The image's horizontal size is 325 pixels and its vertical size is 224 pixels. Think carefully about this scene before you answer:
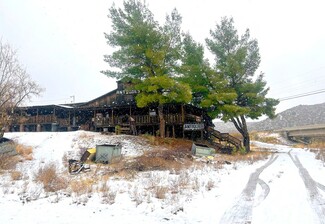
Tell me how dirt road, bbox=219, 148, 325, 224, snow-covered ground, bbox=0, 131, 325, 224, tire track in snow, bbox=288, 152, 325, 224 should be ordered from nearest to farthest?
dirt road, bbox=219, 148, 325, 224 < tire track in snow, bbox=288, 152, 325, 224 < snow-covered ground, bbox=0, 131, 325, 224

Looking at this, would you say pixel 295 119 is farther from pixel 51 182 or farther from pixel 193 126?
pixel 51 182

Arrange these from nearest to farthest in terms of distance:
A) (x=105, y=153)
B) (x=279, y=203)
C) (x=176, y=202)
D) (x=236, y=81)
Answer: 1. (x=279, y=203)
2. (x=176, y=202)
3. (x=105, y=153)
4. (x=236, y=81)

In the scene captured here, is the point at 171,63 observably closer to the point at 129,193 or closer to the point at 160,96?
the point at 160,96

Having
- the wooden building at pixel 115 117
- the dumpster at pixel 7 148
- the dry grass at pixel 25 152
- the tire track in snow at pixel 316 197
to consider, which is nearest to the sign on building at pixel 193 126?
the wooden building at pixel 115 117

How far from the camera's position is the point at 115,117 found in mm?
33312

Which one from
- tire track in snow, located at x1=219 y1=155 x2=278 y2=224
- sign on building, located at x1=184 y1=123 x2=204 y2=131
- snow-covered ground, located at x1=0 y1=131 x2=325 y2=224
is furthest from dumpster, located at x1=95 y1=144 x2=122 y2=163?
sign on building, located at x1=184 y1=123 x2=204 y2=131

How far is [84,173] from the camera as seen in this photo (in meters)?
14.4

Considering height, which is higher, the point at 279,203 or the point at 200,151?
the point at 200,151

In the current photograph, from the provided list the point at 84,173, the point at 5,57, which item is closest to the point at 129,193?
the point at 84,173

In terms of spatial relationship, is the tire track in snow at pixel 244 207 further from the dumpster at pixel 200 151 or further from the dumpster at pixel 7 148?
the dumpster at pixel 7 148

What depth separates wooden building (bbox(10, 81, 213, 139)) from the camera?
32.0 m

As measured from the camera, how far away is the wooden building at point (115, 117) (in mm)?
32000

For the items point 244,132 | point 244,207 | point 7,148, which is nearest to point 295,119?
point 244,132

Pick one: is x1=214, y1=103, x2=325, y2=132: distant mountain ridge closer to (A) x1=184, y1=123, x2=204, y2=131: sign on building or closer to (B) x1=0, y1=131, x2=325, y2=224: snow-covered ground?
(A) x1=184, y1=123, x2=204, y2=131: sign on building
